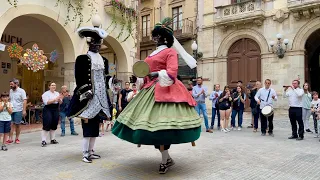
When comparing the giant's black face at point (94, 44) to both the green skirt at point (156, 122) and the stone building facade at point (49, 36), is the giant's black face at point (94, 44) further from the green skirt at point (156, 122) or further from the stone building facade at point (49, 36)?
the stone building facade at point (49, 36)

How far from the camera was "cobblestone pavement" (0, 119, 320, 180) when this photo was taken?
4301 mm

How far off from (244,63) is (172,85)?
1501 cm

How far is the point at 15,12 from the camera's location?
881 cm

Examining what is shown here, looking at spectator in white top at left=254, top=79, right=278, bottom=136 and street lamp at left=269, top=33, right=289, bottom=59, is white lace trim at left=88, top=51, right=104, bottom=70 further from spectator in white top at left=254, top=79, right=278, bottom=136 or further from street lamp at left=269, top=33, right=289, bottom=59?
street lamp at left=269, top=33, right=289, bottom=59

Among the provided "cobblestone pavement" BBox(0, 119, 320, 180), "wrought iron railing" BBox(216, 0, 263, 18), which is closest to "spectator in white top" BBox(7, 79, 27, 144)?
"cobblestone pavement" BBox(0, 119, 320, 180)

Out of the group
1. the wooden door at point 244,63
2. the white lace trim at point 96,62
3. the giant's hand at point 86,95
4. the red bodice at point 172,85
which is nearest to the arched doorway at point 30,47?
the white lace trim at point 96,62

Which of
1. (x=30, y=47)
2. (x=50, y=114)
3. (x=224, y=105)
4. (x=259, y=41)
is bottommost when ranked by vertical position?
(x=50, y=114)

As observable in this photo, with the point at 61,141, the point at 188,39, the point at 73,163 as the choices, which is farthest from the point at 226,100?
the point at 188,39

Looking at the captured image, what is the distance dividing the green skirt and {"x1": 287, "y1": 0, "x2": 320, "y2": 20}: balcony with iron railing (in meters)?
13.7

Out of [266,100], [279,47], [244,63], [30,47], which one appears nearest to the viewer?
[266,100]

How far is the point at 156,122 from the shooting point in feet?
12.5

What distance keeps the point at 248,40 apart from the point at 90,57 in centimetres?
1480

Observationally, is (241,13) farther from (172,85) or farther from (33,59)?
(172,85)

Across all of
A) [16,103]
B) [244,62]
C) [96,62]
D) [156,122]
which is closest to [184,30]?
[244,62]
